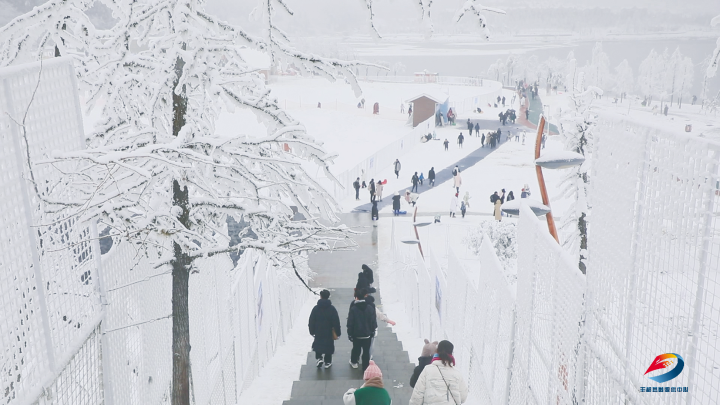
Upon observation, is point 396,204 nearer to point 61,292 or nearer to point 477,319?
point 477,319

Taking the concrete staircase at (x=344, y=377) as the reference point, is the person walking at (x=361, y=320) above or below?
above

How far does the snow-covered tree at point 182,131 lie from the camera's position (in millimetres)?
4199

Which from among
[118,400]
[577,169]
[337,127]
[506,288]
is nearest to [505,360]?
[506,288]

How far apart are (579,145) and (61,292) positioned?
47.1 feet

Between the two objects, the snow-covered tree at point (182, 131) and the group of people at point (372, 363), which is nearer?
the snow-covered tree at point (182, 131)

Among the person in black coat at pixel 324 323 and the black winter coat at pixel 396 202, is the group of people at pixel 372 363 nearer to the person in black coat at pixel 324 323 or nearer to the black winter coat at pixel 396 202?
the person in black coat at pixel 324 323

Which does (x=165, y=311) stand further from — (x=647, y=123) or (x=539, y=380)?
(x=647, y=123)

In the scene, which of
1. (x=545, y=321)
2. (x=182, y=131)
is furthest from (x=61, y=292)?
(x=545, y=321)

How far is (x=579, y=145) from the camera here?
1542 centimetres

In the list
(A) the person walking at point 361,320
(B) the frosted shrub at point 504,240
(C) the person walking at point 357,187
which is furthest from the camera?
(C) the person walking at point 357,187

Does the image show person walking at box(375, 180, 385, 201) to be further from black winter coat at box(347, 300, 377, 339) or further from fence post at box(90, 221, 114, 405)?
fence post at box(90, 221, 114, 405)

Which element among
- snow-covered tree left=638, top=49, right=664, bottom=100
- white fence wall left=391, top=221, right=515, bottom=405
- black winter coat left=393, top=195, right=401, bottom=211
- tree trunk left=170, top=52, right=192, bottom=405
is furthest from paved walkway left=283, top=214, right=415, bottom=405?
snow-covered tree left=638, top=49, right=664, bottom=100

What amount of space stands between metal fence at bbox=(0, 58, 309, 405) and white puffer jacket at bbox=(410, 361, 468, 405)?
2.04 m

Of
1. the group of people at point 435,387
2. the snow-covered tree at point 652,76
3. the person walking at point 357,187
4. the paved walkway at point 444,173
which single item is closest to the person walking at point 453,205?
the paved walkway at point 444,173
